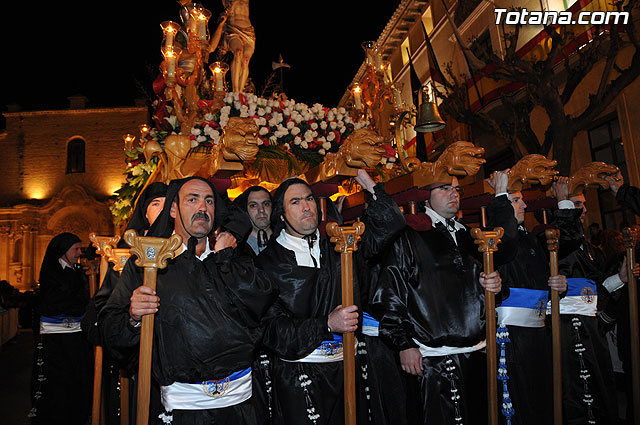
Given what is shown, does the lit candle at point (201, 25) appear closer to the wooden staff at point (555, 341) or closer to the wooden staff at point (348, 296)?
the wooden staff at point (348, 296)

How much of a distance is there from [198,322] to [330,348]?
3.19 feet

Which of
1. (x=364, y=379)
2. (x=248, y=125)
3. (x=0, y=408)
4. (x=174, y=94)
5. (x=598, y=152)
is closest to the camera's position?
(x=248, y=125)

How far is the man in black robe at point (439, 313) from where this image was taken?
3152 mm

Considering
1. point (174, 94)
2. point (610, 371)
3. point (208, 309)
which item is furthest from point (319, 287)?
point (610, 371)

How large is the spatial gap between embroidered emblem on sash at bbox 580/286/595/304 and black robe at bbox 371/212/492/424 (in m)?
1.80

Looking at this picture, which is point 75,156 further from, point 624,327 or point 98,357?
point 624,327

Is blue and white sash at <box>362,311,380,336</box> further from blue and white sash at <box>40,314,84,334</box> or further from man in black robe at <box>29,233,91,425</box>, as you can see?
blue and white sash at <box>40,314,84,334</box>

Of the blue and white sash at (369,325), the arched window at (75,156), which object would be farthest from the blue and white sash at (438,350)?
the arched window at (75,156)

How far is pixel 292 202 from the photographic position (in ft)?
10.9

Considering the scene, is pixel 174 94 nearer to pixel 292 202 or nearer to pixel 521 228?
pixel 292 202

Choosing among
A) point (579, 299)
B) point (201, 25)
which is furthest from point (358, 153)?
point (579, 299)

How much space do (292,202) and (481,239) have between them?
1.30 metres

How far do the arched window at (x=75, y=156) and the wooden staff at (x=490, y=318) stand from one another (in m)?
27.4

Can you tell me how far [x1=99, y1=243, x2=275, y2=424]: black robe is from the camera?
2.41 m
